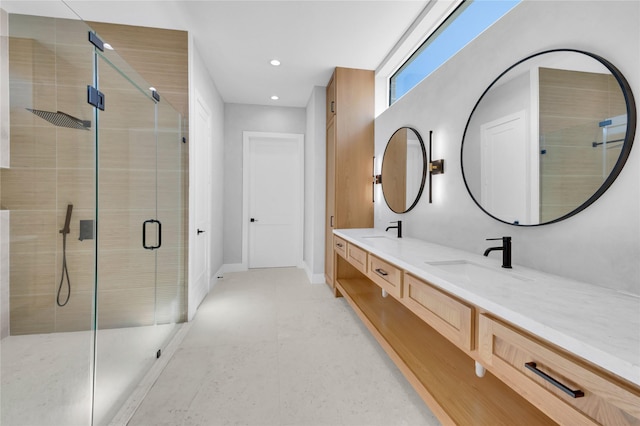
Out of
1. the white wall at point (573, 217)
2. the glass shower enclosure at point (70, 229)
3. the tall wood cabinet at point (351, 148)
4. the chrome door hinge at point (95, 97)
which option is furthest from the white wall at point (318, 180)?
the chrome door hinge at point (95, 97)

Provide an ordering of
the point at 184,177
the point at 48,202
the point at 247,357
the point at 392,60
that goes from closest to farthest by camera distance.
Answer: the point at 48,202 < the point at 247,357 < the point at 184,177 < the point at 392,60

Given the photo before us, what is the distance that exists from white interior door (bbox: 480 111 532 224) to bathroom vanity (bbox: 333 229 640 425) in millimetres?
308

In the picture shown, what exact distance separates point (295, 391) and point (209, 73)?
3529 mm

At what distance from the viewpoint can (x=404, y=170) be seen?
2.59 metres

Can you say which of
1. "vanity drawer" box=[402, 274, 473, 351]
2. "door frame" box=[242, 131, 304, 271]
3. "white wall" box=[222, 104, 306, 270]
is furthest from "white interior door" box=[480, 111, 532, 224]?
"white wall" box=[222, 104, 306, 270]

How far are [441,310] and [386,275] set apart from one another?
0.60m

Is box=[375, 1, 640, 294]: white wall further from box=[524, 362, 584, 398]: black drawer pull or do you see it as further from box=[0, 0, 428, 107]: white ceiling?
box=[0, 0, 428, 107]: white ceiling

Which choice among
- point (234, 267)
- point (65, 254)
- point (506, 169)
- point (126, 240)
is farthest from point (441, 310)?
point (234, 267)

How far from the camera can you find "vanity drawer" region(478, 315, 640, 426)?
1.93 feet

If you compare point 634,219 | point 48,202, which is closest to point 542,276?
point 634,219

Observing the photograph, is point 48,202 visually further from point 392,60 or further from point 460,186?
point 392,60

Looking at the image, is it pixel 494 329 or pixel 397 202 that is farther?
pixel 397 202

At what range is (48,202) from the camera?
1.15m

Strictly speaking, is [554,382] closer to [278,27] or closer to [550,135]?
[550,135]
